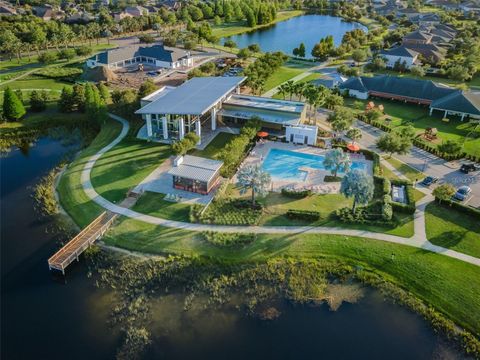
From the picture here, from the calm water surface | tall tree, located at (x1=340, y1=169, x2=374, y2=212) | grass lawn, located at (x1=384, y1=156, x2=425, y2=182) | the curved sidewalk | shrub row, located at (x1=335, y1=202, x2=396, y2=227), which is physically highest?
tall tree, located at (x1=340, y1=169, x2=374, y2=212)

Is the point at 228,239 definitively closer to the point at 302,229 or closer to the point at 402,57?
the point at 302,229

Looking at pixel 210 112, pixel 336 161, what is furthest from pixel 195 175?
pixel 210 112

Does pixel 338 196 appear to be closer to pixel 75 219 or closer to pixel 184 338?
pixel 184 338

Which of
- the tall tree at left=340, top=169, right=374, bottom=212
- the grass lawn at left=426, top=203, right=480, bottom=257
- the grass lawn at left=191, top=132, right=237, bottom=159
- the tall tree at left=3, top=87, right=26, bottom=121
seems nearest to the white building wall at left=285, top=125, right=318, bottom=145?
the grass lawn at left=191, top=132, right=237, bottom=159

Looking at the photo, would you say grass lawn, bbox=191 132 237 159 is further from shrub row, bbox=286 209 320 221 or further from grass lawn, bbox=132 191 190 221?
shrub row, bbox=286 209 320 221

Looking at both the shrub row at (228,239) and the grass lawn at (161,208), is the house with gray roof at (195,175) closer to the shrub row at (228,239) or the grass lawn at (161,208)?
the grass lawn at (161,208)

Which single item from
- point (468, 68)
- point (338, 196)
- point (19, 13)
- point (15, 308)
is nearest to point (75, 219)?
point (15, 308)

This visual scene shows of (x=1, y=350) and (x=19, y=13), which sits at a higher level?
(x=19, y=13)
